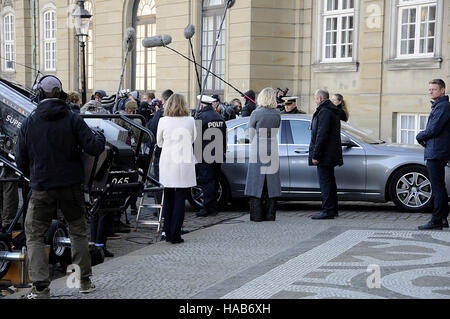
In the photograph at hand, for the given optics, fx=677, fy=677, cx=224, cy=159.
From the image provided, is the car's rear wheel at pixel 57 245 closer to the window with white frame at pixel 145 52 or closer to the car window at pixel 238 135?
the car window at pixel 238 135

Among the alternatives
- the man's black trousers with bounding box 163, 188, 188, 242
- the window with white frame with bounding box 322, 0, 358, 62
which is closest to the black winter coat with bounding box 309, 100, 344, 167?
the man's black trousers with bounding box 163, 188, 188, 242

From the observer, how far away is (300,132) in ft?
37.3

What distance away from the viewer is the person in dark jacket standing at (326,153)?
10.2 metres

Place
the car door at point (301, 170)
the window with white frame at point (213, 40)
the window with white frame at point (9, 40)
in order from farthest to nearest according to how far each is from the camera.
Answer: the window with white frame at point (9, 40) → the window with white frame at point (213, 40) → the car door at point (301, 170)

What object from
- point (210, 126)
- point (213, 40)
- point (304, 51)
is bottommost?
point (210, 126)

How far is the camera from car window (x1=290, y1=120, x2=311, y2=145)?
37.1 feet

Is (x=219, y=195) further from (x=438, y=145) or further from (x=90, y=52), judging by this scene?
(x=90, y=52)

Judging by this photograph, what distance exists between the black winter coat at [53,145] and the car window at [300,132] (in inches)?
227

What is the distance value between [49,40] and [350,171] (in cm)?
2332

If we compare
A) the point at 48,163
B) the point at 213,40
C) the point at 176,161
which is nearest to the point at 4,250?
the point at 48,163

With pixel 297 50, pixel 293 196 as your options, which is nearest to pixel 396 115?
pixel 297 50

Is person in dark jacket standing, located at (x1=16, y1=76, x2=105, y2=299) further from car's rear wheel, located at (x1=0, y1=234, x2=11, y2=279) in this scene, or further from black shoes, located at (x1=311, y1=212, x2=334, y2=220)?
black shoes, located at (x1=311, y1=212, x2=334, y2=220)

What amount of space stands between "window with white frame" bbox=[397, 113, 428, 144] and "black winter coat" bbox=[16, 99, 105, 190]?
514 inches

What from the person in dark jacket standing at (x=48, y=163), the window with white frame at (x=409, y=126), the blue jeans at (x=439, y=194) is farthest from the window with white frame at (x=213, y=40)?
the person in dark jacket standing at (x=48, y=163)
